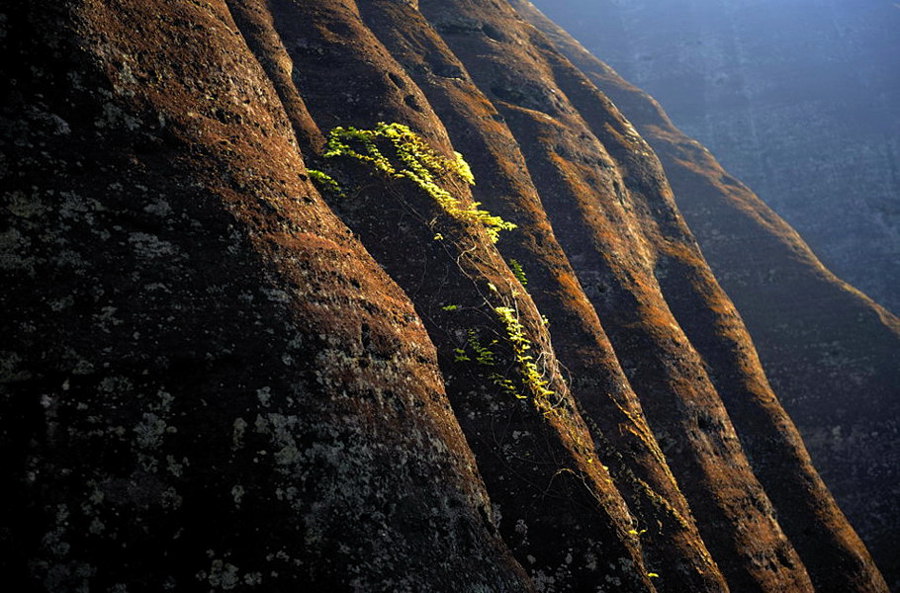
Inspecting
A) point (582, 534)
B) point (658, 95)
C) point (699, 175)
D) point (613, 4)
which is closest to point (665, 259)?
point (582, 534)

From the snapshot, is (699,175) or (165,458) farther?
(699,175)

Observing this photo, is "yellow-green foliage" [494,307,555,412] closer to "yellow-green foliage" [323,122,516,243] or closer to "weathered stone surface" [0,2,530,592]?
"weathered stone surface" [0,2,530,592]

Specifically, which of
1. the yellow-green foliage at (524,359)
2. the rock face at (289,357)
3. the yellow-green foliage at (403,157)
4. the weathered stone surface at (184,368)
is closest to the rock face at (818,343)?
the rock face at (289,357)

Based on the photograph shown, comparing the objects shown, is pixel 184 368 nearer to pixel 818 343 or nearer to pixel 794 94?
pixel 818 343

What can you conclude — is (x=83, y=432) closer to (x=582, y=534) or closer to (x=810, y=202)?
(x=582, y=534)

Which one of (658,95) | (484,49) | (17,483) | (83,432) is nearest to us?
(17,483)
